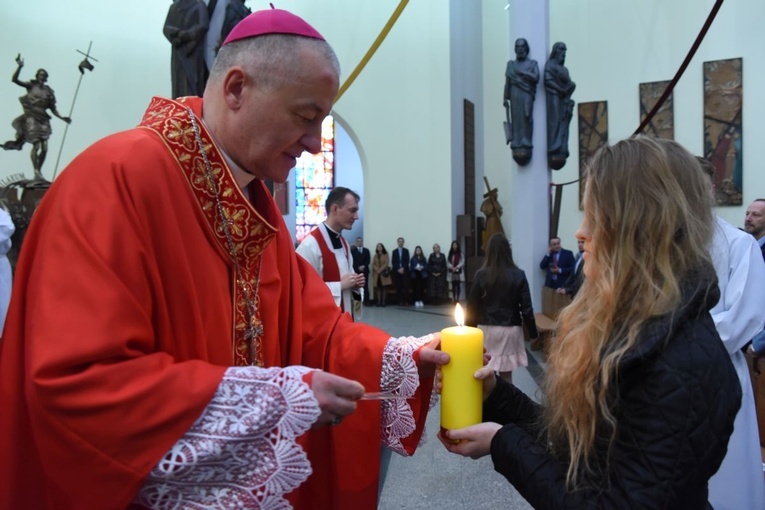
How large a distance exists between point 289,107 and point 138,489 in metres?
0.82

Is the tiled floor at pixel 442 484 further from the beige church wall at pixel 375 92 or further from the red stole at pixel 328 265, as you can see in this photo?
the beige church wall at pixel 375 92

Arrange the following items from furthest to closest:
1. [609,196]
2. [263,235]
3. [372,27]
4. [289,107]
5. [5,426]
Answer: [372,27] < [263,235] < [289,107] < [609,196] < [5,426]

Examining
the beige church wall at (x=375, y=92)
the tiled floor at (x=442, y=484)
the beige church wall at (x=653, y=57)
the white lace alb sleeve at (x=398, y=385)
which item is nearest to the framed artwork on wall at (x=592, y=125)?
the beige church wall at (x=653, y=57)

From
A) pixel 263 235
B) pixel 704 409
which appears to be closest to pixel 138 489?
pixel 263 235

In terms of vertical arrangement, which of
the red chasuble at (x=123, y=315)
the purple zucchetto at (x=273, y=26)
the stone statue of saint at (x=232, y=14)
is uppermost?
the stone statue of saint at (x=232, y=14)

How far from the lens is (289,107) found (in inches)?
53.2

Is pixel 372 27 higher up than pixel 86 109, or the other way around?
pixel 372 27

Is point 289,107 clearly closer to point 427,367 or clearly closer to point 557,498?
point 427,367

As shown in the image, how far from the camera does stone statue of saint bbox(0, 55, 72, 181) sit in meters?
9.60

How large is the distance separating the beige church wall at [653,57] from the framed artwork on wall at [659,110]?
0.38 ft

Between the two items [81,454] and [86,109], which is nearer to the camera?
[81,454]

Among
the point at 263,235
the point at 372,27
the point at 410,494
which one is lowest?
the point at 410,494

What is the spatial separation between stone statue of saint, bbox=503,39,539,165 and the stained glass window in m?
9.16

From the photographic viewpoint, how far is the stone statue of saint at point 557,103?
326 inches
